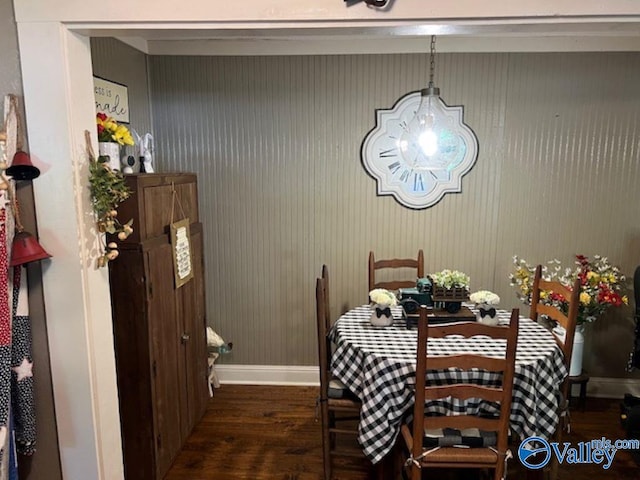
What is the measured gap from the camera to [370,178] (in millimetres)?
3209

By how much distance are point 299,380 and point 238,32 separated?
104 inches

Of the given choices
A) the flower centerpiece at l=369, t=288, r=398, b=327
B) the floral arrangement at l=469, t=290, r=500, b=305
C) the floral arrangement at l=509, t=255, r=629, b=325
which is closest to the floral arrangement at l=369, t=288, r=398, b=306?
the flower centerpiece at l=369, t=288, r=398, b=327

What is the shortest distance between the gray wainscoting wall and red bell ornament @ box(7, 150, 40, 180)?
6.00ft

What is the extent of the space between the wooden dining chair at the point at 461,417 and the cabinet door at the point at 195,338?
1.35m

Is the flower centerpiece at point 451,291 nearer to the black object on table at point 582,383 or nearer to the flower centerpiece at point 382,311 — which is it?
the flower centerpiece at point 382,311

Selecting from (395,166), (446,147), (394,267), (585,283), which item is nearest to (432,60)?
(446,147)

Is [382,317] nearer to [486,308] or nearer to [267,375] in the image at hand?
[486,308]

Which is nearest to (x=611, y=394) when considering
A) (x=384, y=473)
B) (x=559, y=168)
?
(x=559, y=168)

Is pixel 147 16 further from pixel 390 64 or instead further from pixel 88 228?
pixel 390 64

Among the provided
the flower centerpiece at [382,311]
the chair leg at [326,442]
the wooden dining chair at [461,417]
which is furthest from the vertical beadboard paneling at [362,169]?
the wooden dining chair at [461,417]

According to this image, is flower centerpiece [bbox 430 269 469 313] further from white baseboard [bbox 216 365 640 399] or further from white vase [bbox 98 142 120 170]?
white vase [bbox 98 142 120 170]

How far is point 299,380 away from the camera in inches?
136

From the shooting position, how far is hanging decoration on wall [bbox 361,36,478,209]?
3105 millimetres

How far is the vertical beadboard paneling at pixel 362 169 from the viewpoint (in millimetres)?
3057
